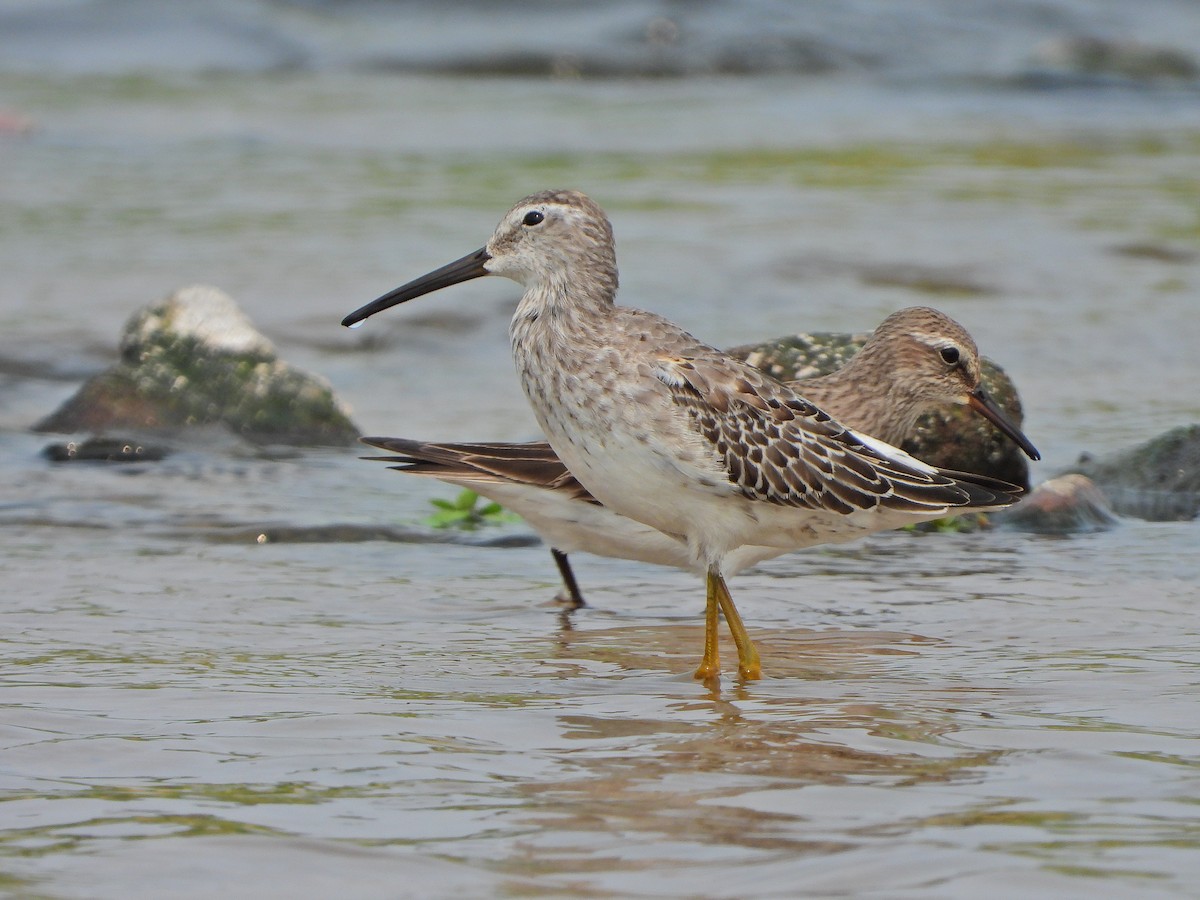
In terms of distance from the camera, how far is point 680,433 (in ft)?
19.4

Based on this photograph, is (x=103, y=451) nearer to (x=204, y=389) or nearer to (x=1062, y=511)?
(x=204, y=389)

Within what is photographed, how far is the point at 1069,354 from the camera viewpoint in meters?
11.9

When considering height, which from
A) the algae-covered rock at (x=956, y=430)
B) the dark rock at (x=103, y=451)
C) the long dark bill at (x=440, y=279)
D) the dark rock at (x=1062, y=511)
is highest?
the long dark bill at (x=440, y=279)

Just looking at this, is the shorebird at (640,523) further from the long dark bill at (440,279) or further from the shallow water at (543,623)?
the long dark bill at (440,279)

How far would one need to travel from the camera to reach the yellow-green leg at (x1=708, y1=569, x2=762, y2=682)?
6.05 metres

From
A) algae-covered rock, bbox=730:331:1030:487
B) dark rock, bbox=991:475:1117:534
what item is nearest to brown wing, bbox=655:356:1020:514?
dark rock, bbox=991:475:1117:534

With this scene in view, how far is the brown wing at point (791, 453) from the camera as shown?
602 cm

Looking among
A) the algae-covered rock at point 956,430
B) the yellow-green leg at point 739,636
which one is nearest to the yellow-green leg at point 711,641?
the yellow-green leg at point 739,636

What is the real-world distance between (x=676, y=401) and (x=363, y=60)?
67.6ft

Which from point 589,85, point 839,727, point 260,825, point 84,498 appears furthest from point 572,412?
point 589,85

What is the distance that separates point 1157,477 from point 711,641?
347cm

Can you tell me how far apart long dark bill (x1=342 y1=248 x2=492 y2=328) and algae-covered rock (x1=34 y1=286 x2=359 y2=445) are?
295cm

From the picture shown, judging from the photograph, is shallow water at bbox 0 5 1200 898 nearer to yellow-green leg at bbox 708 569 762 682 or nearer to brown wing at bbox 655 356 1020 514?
yellow-green leg at bbox 708 569 762 682

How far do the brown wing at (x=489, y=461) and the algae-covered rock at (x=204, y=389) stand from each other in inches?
112
